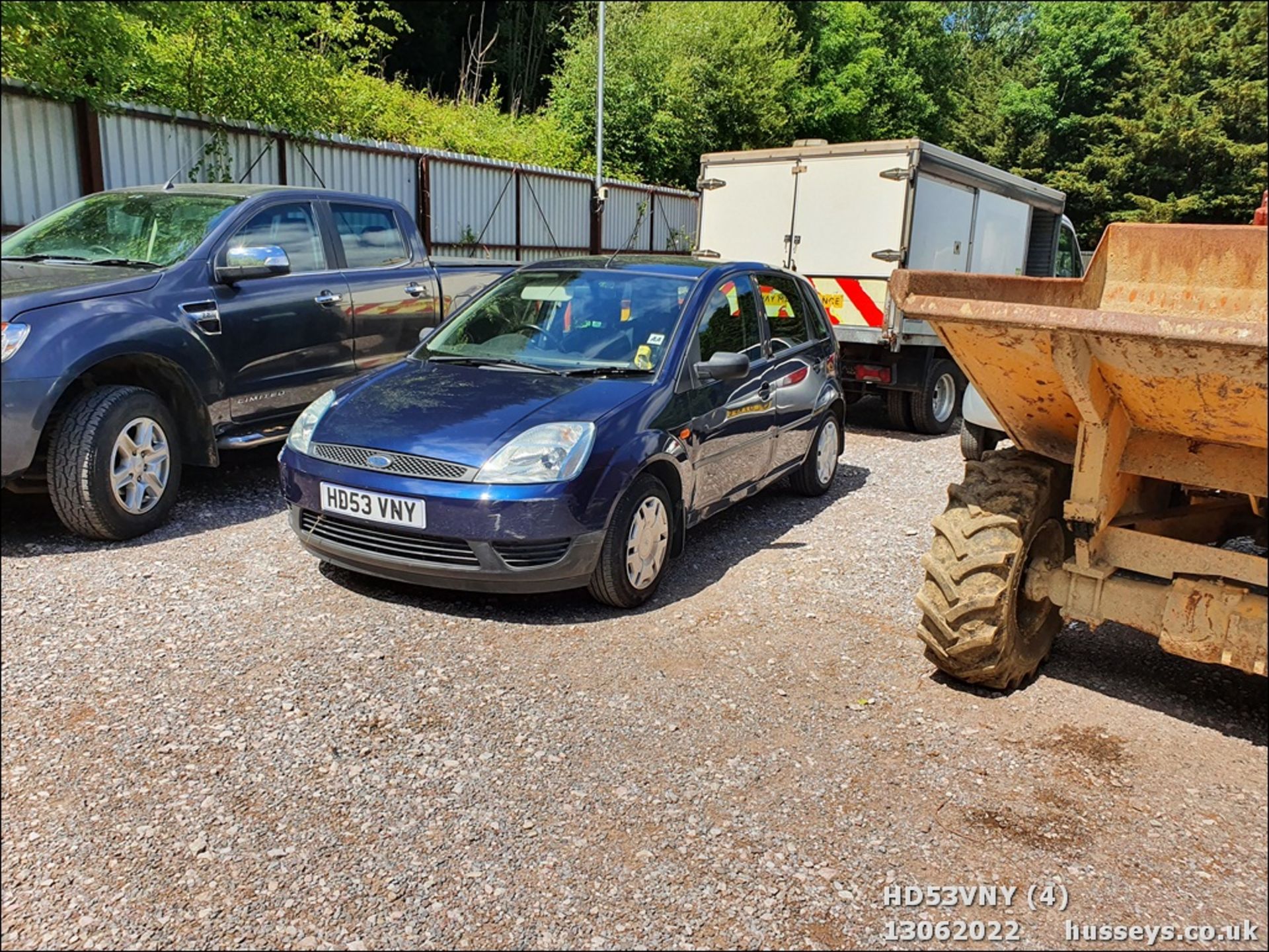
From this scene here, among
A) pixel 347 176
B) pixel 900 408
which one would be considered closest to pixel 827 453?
pixel 900 408

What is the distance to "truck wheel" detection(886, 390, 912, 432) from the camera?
32.7 ft

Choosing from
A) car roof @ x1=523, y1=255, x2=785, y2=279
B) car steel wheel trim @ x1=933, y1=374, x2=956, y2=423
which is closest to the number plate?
car roof @ x1=523, y1=255, x2=785, y2=279

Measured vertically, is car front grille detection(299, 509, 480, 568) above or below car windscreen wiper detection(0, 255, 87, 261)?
below

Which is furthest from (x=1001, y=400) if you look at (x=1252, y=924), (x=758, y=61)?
(x=758, y=61)

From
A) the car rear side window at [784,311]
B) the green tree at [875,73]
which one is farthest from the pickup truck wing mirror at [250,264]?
the green tree at [875,73]

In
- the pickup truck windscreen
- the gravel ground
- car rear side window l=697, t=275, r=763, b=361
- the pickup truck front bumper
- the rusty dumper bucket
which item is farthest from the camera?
car rear side window l=697, t=275, r=763, b=361

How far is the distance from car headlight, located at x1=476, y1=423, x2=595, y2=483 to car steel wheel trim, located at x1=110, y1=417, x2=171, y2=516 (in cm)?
160

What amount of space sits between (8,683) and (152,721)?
3.84 ft

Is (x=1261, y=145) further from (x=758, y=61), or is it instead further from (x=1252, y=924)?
(x=1252, y=924)

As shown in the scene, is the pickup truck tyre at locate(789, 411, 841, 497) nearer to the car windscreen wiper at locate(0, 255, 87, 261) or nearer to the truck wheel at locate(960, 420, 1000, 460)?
the truck wheel at locate(960, 420, 1000, 460)

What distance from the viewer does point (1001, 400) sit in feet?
11.9

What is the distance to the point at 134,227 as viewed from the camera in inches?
219

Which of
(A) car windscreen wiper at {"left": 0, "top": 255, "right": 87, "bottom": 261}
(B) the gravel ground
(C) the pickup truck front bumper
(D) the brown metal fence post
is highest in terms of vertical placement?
(D) the brown metal fence post

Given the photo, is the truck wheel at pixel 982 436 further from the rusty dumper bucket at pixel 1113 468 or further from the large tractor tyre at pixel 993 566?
the large tractor tyre at pixel 993 566
